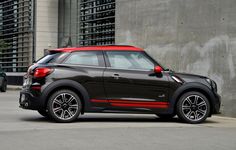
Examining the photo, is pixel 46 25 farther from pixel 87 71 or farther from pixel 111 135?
pixel 111 135

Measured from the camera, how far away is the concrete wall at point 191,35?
46.5ft

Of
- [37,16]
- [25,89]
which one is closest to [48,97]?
[25,89]

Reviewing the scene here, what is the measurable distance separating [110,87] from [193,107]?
1.72m

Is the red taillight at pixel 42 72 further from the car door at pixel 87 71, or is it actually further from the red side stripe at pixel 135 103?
the red side stripe at pixel 135 103

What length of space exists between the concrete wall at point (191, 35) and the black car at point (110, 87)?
384 cm

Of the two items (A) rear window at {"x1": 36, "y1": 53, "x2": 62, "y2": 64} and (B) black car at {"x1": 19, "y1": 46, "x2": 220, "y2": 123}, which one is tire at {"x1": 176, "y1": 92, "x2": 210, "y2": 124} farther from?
(A) rear window at {"x1": 36, "y1": 53, "x2": 62, "y2": 64}

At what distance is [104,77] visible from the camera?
1004 centimetres

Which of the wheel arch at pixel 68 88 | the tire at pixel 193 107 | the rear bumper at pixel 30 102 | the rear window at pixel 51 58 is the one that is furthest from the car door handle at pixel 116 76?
the rear bumper at pixel 30 102

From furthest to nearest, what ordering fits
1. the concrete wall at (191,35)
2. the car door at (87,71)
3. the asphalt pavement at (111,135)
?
the concrete wall at (191,35), the car door at (87,71), the asphalt pavement at (111,135)

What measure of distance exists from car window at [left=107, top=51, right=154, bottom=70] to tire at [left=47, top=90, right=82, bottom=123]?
1.08 meters

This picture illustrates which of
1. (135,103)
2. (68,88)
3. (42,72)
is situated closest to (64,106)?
(68,88)

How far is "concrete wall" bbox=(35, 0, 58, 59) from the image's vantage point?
102 ft

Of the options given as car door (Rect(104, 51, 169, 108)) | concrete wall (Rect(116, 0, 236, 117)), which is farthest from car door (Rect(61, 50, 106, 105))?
concrete wall (Rect(116, 0, 236, 117))

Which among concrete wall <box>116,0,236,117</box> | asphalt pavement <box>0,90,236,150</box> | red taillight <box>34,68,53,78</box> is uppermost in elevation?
concrete wall <box>116,0,236,117</box>
